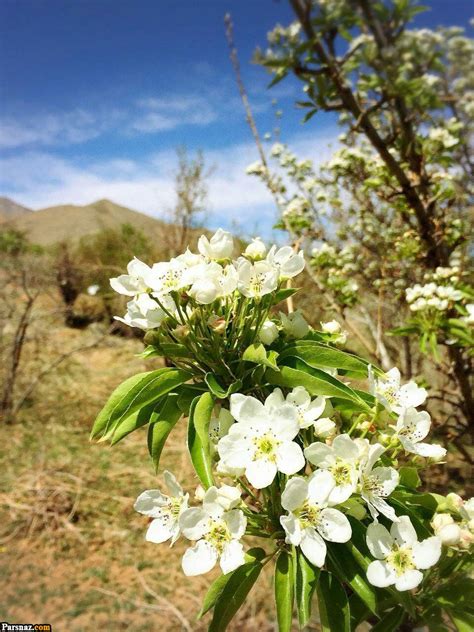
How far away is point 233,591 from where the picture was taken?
854mm

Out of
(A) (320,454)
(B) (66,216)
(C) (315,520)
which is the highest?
(B) (66,216)

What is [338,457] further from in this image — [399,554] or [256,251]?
[256,251]

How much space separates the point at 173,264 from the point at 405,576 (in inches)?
26.9

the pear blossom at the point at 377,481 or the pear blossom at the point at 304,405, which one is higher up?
the pear blossom at the point at 304,405

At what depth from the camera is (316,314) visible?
7.59m

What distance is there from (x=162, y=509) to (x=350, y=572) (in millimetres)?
371

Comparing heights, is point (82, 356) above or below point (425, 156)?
below

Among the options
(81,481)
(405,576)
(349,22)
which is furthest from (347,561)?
(81,481)

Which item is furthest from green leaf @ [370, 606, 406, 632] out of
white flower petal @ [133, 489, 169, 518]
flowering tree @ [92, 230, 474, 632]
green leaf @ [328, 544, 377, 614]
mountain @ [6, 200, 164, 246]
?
mountain @ [6, 200, 164, 246]

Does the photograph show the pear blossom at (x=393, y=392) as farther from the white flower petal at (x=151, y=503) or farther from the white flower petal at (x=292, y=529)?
the white flower petal at (x=151, y=503)

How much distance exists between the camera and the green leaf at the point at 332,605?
79 cm

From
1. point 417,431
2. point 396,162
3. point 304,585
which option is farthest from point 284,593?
point 396,162

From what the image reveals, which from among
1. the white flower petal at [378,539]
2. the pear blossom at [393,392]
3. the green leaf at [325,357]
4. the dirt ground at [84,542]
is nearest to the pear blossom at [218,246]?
the green leaf at [325,357]

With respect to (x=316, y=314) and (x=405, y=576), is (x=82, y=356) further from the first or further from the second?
(x=405, y=576)
